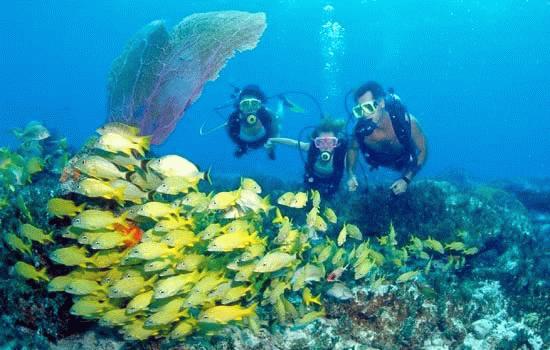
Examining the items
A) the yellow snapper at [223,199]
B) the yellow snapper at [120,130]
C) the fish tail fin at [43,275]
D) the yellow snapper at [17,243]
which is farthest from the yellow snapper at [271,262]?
the yellow snapper at [17,243]

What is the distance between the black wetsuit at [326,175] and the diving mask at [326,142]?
41 cm

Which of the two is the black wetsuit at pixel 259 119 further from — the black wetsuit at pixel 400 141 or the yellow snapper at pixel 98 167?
the yellow snapper at pixel 98 167

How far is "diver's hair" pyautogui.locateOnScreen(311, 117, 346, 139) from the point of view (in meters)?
8.87

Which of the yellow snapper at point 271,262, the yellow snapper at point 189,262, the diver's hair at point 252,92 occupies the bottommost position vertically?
the yellow snapper at point 189,262

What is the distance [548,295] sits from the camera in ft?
19.6

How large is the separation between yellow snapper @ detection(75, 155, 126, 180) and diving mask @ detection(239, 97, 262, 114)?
6.37 metres

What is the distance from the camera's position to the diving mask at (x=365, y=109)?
8.46 meters

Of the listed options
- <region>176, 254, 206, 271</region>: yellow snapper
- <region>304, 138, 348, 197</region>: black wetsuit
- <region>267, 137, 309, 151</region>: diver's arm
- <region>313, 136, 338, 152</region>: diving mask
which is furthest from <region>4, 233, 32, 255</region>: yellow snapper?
<region>267, 137, 309, 151</region>: diver's arm

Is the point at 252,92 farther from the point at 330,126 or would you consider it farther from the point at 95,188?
the point at 95,188

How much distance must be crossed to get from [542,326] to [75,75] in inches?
5134

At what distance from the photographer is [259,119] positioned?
429 inches

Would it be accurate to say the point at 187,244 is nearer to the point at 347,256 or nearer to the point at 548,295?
the point at 347,256

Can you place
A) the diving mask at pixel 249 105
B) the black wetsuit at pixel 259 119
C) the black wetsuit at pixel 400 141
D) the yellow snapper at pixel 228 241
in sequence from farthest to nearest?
the black wetsuit at pixel 259 119 < the diving mask at pixel 249 105 < the black wetsuit at pixel 400 141 < the yellow snapper at pixel 228 241

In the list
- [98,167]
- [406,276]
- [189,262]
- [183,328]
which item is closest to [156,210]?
[189,262]
